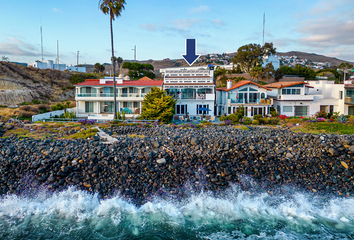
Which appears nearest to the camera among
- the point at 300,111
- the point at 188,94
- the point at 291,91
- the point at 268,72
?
the point at 188,94

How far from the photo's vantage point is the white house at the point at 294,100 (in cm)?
A: 3497

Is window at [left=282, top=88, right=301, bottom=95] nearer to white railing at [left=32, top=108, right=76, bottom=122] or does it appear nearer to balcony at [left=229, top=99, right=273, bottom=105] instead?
balcony at [left=229, top=99, right=273, bottom=105]

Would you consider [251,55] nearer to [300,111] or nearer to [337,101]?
[337,101]

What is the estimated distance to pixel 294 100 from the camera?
1377 inches

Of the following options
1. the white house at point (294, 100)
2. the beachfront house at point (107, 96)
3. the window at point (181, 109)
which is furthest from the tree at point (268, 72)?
the beachfront house at point (107, 96)

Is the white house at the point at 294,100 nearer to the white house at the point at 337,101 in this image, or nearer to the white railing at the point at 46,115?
the white house at the point at 337,101

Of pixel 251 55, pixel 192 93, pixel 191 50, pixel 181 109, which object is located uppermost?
pixel 251 55

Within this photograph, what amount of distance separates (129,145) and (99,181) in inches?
149

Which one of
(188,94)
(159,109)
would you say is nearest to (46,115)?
(159,109)

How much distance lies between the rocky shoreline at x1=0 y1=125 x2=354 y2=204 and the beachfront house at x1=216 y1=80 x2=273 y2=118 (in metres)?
17.9

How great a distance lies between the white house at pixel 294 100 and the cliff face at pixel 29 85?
144ft

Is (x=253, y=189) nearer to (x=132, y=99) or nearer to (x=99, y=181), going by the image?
(x=99, y=181)

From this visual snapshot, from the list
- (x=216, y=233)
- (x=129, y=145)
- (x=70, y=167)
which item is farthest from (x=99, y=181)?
(x=216, y=233)

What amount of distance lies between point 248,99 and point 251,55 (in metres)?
33.6
